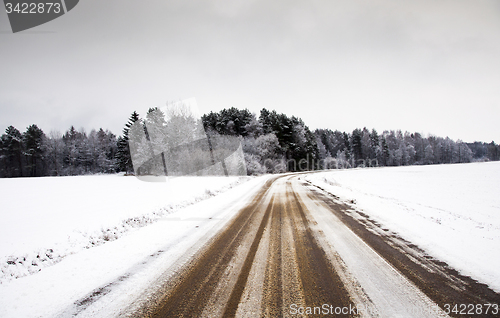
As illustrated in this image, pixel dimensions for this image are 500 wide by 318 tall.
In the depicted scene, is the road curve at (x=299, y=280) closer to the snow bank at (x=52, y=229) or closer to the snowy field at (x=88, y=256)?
the snowy field at (x=88, y=256)

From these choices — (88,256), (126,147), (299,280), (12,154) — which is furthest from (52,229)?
(12,154)

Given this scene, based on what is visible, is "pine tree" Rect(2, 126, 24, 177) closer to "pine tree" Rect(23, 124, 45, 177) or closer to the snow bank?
"pine tree" Rect(23, 124, 45, 177)

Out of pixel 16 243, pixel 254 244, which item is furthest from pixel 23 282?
pixel 254 244

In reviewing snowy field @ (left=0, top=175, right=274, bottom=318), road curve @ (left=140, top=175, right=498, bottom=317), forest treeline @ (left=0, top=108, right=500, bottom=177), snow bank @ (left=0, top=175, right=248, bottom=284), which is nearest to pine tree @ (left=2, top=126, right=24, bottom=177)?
forest treeline @ (left=0, top=108, right=500, bottom=177)

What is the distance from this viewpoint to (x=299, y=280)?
9.55 feet

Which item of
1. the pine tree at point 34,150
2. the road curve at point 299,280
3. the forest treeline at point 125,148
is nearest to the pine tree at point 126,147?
the forest treeline at point 125,148

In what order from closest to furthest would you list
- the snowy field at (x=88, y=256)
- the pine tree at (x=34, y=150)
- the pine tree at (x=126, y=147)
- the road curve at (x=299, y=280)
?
the road curve at (x=299, y=280) < the snowy field at (x=88, y=256) < the pine tree at (x=126, y=147) < the pine tree at (x=34, y=150)

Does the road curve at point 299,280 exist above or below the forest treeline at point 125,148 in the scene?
below

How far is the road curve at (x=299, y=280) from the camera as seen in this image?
2311 millimetres

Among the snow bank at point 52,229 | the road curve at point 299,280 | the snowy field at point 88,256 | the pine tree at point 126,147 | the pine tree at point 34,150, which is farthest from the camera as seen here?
the pine tree at point 34,150

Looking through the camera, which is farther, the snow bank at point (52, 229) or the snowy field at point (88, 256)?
the snow bank at point (52, 229)

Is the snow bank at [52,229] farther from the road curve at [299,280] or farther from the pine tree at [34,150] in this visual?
the pine tree at [34,150]

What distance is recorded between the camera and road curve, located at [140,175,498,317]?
7.58 feet

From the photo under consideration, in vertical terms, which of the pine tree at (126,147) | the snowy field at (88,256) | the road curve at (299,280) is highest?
the pine tree at (126,147)
